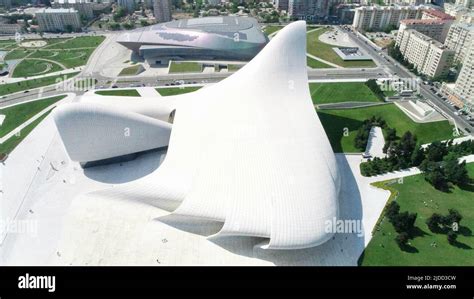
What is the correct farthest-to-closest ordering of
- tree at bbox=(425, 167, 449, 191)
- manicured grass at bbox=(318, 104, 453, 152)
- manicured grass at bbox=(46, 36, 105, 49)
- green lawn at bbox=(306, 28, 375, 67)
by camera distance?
1. manicured grass at bbox=(46, 36, 105, 49)
2. green lawn at bbox=(306, 28, 375, 67)
3. manicured grass at bbox=(318, 104, 453, 152)
4. tree at bbox=(425, 167, 449, 191)

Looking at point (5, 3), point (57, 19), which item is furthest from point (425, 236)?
point (5, 3)

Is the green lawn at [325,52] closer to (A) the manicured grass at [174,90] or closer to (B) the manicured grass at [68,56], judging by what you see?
(A) the manicured grass at [174,90]

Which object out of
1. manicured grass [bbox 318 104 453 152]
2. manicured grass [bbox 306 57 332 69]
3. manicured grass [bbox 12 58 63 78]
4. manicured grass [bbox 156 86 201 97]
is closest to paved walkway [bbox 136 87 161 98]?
Answer: manicured grass [bbox 156 86 201 97]

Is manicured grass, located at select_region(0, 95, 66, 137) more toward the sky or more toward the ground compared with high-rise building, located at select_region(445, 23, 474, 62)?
more toward the ground

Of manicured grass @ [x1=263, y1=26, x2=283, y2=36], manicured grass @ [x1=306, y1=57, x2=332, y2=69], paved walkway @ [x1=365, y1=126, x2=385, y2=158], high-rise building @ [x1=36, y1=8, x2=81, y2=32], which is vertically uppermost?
high-rise building @ [x1=36, y1=8, x2=81, y2=32]

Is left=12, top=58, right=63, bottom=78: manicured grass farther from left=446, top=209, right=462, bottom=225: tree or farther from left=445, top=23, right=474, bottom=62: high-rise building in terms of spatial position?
left=445, top=23, right=474, bottom=62: high-rise building

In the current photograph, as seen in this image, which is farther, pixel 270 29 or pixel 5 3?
pixel 5 3

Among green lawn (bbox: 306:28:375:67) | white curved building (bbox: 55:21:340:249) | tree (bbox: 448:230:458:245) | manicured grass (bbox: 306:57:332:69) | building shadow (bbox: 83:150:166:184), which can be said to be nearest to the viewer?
white curved building (bbox: 55:21:340:249)

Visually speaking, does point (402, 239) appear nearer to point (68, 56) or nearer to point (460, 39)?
point (460, 39)
